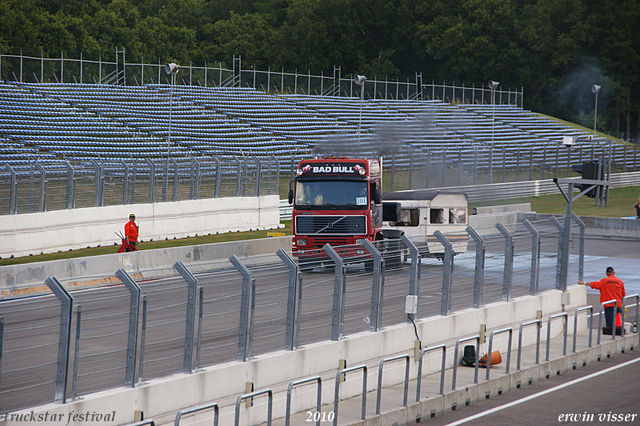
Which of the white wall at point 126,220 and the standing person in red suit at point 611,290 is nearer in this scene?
the standing person in red suit at point 611,290

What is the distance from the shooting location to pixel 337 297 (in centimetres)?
1069

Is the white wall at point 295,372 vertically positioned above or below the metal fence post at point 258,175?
below

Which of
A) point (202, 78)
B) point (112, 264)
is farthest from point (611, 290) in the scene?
point (202, 78)

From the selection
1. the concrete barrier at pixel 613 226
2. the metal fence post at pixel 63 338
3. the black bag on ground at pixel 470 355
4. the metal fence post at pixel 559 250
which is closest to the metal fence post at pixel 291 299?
the metal fence post at pixel 63 338

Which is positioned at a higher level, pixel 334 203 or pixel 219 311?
pixel 334 203

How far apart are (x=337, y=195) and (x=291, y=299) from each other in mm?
12332

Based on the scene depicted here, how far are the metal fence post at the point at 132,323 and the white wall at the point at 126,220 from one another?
1488 cm

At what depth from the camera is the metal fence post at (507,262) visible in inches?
562

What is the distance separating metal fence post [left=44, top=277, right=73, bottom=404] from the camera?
7219 millimetres

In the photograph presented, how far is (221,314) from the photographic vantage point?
9070 mm

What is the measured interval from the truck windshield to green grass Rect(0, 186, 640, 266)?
207 inches

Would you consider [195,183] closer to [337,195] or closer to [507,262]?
[337,195]

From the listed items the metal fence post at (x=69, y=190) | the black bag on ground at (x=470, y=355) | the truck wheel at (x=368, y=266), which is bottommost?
the black bag on ground at (x=470, y=355)

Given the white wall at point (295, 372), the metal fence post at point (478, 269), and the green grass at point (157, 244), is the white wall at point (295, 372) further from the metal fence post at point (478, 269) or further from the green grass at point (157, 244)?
the green grass at point (157, 244)
